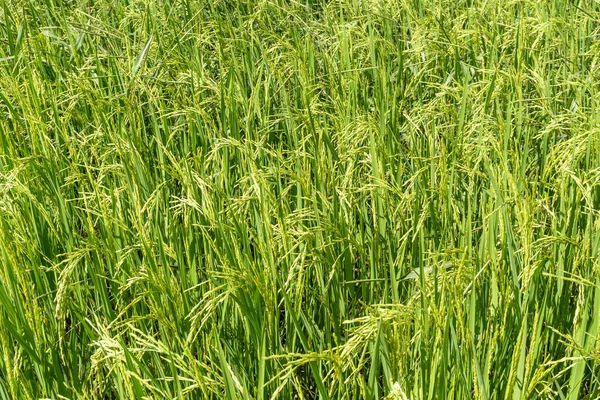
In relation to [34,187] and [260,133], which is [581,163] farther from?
[34,187]

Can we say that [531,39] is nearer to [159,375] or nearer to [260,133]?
[260,133]

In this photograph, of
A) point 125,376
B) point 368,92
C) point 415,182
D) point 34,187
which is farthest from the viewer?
point 368,92

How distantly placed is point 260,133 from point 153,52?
73 cm

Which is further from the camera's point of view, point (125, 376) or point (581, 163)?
point (581, 163)

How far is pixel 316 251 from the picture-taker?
156cm

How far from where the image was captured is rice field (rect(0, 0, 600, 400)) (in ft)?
4.38

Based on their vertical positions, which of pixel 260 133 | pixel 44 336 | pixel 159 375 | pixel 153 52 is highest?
pixel 153 52

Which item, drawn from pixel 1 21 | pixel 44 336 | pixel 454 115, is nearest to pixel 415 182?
pixel 454 115

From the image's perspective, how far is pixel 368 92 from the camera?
2715 mm

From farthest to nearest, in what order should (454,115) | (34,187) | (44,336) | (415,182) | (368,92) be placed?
(368,92), (454,115), (34,187), (415,182), (44,336)

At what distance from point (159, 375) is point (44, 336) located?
24 centimetres

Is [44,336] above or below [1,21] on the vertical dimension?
below

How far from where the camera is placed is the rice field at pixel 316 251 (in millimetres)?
1335

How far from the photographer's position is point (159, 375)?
1.58 metres
